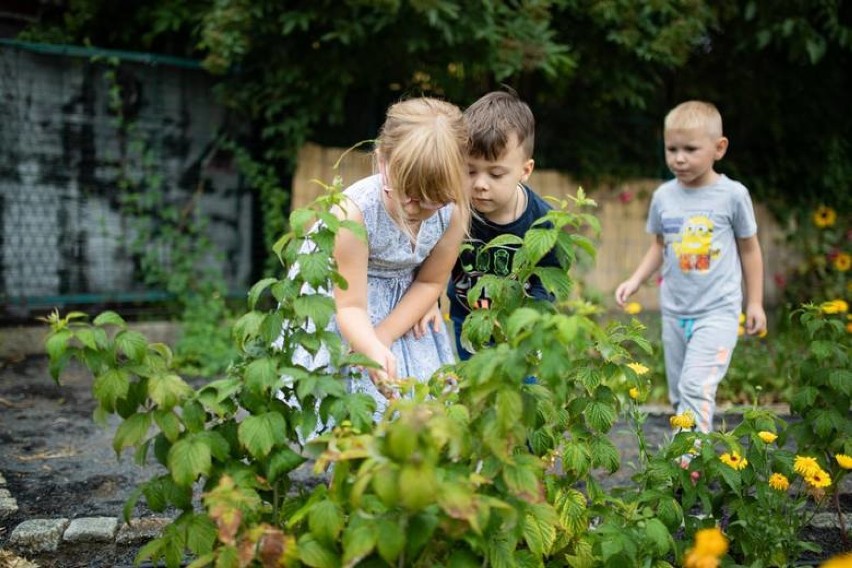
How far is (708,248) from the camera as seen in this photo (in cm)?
360

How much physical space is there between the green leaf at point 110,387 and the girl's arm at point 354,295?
74 cm

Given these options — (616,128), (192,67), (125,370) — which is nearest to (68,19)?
(192,67)

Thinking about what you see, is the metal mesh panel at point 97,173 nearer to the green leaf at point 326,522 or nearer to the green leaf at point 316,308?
the green leaf at point 316,308

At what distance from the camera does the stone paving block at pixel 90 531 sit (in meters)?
2.70

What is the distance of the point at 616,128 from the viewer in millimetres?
7332

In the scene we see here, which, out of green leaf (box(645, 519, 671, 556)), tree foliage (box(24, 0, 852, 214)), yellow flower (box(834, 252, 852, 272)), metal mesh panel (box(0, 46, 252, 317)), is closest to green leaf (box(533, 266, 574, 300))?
green leaf (box(645, 519, 671, 556))

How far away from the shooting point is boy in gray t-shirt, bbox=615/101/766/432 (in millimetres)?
3500

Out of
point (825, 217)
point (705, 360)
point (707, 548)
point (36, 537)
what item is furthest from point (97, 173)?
point (825, 217)

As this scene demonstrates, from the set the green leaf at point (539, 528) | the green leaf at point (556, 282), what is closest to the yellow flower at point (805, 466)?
the green leaf at point (539, 528)

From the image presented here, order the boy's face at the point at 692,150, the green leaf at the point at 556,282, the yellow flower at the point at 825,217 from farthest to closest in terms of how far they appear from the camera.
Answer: the yellow flower at the point at 825,217
the boy's face at the point at 692,150
the green leaf at the point at 556,282

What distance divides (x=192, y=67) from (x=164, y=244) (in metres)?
1.25

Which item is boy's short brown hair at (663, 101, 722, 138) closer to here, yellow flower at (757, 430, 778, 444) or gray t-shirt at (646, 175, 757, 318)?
gray t-shirt at (646, 175, 757, 318)

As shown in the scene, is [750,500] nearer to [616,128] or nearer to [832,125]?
[616,128]

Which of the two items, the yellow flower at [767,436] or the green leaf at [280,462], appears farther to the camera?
the yellow flower at [767,436]
